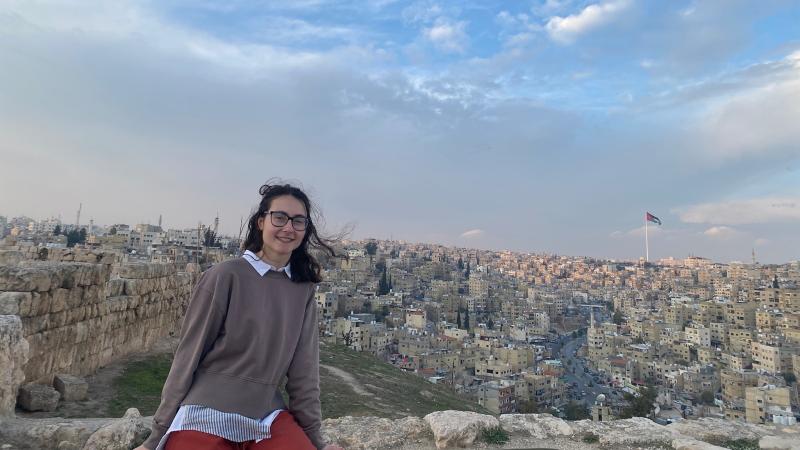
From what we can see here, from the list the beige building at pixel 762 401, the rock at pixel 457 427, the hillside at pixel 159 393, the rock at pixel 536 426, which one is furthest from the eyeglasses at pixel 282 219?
the beige building at pixel 762 401

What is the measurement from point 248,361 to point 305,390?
0.39m

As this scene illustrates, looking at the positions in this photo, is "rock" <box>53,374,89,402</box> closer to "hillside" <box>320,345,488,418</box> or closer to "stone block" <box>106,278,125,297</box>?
"stone block" <box>106,278,125,297</box>

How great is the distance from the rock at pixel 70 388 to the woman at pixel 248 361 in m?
6.30

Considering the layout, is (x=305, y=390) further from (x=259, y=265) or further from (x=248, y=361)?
(x=259, y=265)

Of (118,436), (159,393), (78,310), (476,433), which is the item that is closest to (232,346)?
(118,436)

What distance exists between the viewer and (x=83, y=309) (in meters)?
8.40

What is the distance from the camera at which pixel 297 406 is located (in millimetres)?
2244

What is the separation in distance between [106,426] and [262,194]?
308 centimetres

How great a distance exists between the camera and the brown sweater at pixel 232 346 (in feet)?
→ 6.33

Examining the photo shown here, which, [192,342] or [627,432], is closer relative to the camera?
[192,342]

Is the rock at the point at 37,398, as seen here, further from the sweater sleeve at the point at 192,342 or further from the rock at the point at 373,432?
the sweater sleeve at the point at 192,342

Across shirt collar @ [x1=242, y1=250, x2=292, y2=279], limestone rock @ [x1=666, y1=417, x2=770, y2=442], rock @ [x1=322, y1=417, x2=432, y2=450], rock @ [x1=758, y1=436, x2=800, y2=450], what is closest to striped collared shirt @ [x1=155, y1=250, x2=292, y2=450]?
shirt collar @ [x1=242, y1=250, x2=292, y2=279]

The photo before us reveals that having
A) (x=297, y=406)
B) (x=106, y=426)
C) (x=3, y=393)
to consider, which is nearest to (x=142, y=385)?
(x=3, y=393)

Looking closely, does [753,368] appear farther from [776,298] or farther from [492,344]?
[776,298]
